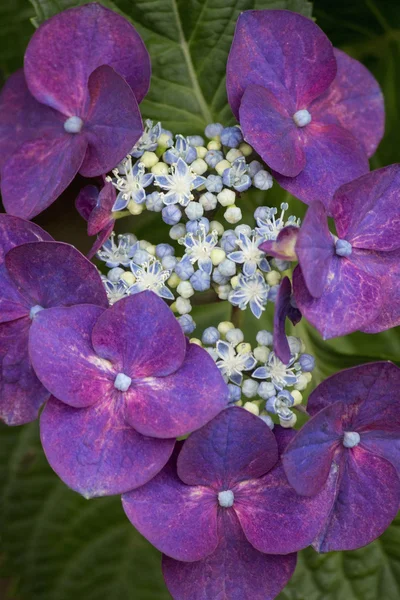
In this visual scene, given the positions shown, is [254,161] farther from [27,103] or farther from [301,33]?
[27,103]

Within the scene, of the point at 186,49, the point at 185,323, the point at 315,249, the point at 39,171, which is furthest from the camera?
the point at 186,49

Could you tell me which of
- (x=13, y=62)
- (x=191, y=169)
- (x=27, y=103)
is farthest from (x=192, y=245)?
(x=13, y=62)

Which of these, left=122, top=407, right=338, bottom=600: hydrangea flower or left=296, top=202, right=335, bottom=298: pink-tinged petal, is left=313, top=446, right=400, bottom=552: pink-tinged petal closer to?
left=122, top=407, right=338, bottom=600: hydrangea flower

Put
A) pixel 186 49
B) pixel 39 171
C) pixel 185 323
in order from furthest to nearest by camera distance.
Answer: pixel 186 49 → pixel 39 171 → pixel 185 323

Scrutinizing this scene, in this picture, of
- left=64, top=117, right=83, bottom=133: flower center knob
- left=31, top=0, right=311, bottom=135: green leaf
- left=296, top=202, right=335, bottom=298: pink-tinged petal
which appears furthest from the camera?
left=31, top=0, right=311, bottom=135: green leaf

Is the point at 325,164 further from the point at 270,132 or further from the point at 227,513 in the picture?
the point at 227,513

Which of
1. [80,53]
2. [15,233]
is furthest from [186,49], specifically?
[15,233]

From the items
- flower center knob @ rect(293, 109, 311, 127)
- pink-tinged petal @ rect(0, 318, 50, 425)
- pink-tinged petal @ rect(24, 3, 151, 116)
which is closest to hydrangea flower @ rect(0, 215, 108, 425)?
pink-tinged petal @ rect(0, 318, 50, 425)
